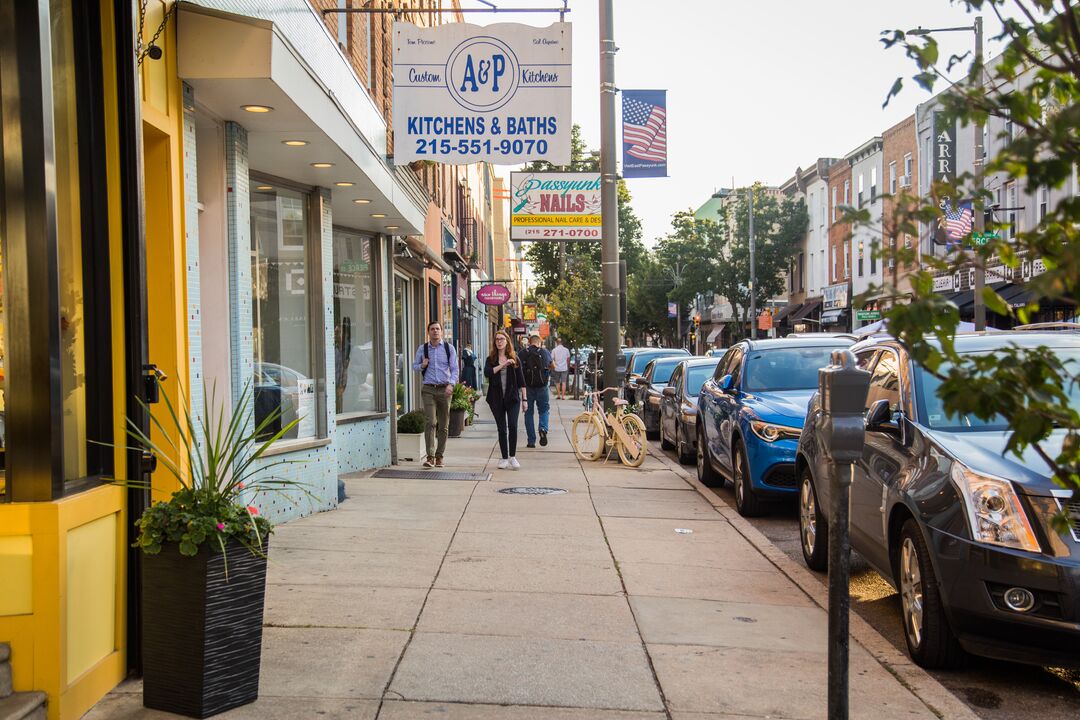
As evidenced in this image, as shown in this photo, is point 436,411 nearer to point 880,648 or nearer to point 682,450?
point 682,450

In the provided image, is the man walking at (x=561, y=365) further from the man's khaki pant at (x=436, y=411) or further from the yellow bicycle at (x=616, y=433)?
the man's khaki pant at (x=436, y=411)

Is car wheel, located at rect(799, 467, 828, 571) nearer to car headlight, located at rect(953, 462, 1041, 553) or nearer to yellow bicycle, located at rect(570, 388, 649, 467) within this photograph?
car headlight, located at rect(953, 462, 1041, 553)

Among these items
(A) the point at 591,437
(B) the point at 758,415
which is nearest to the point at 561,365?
(A) the point at 591,437

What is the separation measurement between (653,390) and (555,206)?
13.2ft

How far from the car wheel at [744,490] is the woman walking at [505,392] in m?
3.92

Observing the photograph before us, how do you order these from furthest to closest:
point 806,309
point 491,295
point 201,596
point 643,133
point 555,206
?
point 806,309
point 491,295
point 555,206
point 643,133
point 201,596

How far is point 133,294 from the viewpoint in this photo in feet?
15.9

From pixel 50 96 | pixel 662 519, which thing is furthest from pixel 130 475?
pixel 662 519

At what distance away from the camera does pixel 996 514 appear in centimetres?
491

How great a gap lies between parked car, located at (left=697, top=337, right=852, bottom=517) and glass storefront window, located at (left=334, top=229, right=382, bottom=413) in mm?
4204

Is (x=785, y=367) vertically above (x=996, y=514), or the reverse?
(x=785, y=367)

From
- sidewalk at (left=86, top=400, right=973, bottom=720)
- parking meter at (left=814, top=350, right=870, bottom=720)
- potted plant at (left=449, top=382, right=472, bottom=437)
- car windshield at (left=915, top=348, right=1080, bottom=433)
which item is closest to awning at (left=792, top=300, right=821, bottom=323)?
potted plant at (left=449, top=382, right=472, bottom=437)

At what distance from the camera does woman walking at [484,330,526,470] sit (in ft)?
46.2

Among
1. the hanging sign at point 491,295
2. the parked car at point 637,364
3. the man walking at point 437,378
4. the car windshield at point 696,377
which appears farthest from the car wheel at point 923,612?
the hanging sign at point 491,295
